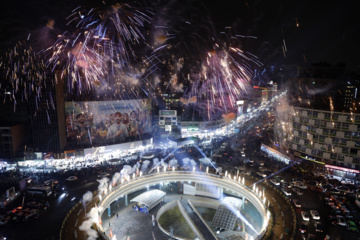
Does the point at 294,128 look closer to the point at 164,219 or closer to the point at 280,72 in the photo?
the point at 164,219

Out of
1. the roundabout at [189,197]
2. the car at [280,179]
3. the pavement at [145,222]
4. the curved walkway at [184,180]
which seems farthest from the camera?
the car at [280,179]

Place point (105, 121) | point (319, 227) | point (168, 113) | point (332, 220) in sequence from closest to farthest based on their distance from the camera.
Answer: point (319, 227), point (332, 220), point (105, 121), point (168, 113)

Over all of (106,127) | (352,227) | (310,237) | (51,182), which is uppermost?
(106,127)

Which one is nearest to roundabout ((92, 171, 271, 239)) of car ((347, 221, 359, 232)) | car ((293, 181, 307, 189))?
car ((293, 181, 307, 189))

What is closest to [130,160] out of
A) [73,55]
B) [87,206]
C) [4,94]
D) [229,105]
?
[87,206]

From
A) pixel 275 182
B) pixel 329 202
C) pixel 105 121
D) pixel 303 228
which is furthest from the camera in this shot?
pixel 105 121

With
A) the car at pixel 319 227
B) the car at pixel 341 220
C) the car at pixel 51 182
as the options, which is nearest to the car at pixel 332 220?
the car at pixel 341 220

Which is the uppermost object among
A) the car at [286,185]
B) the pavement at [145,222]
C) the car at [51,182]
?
the car at [51,182]

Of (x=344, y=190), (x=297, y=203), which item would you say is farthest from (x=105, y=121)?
(x=344, y=190)

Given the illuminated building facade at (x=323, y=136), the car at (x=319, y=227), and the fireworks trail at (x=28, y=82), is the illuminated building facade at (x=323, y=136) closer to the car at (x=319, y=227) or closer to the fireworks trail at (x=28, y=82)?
the car at (x=319, y=227)

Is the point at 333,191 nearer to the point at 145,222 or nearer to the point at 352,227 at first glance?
the point at 352,227
